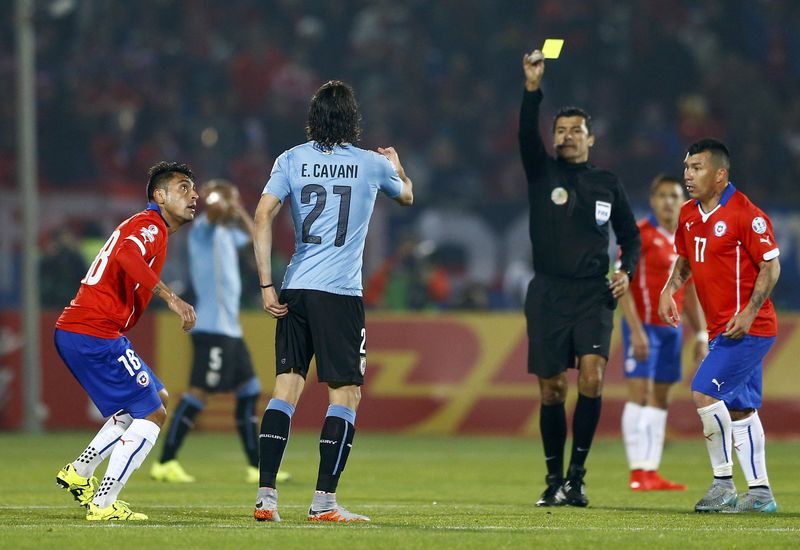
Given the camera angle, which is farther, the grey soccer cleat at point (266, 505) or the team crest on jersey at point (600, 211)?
the team crest on jersey at point (600, 211)

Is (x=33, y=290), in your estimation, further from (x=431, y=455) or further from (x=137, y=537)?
(x=137, y=537)

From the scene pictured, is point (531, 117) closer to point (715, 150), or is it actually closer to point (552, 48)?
point (552, 48)

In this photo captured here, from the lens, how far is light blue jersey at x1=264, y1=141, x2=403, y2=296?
7.50 m

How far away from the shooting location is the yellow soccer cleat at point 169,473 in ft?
37.6

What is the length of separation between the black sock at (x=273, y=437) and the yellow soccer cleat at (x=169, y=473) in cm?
415

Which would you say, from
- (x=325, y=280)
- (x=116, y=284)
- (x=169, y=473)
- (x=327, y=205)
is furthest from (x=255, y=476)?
(x=327, y=205)

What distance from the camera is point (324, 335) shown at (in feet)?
24.4

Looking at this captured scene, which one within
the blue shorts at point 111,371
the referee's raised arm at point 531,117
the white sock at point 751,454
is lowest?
the white sock at point 751,454

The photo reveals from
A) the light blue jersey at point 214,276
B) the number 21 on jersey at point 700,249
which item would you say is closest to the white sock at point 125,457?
the number 21 on jersey at point 700,249

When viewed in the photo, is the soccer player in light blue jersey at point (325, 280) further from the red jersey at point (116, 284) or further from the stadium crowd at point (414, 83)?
the stadium crowd at point (414, 83)

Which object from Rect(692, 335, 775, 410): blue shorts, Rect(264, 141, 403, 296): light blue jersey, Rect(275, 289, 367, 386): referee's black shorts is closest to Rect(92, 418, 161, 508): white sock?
Rect(275, 289, 367, 386): referee's black shorts

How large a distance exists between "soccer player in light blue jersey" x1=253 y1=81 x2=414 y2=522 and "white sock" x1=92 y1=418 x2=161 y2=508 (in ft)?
2.57

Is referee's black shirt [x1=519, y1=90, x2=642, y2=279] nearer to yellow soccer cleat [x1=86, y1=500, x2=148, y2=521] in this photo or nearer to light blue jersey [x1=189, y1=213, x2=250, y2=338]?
yellow soccer cleat [x1=86, y1=500, x2=148, y2=521]

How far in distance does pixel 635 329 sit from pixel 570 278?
1.45 meters
